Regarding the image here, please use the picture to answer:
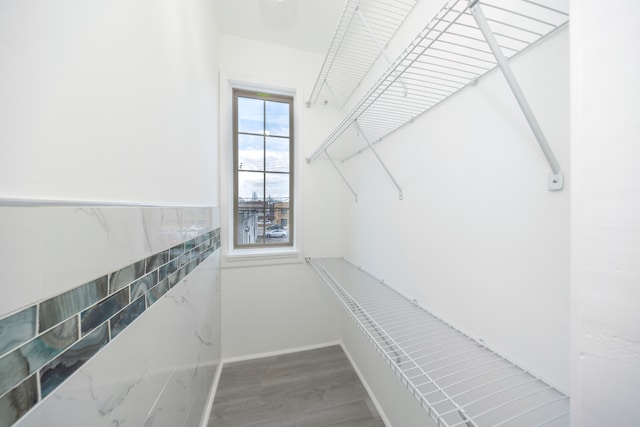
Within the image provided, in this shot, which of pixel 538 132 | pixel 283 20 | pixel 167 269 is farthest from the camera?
pixel 283 20

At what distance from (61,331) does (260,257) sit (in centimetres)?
141

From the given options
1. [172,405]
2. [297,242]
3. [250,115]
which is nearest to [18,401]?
[172,405]

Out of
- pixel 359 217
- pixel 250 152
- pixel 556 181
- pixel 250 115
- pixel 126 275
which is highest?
pixel 250 115

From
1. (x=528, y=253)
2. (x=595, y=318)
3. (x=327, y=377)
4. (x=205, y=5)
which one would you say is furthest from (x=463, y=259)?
(x=205, y=5)

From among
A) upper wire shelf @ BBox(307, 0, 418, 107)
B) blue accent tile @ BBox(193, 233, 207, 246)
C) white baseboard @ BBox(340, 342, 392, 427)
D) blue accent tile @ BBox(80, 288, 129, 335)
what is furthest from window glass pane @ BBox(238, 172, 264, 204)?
white baseboard @ BBox(340, 342, 392, 427)

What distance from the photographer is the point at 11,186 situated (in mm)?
314

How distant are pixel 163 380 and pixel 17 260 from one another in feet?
2.25

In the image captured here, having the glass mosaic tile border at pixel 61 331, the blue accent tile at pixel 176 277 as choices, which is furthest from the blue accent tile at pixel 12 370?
the blue accent tile at pixel 176 277

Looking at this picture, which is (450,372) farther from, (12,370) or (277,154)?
(277,154)

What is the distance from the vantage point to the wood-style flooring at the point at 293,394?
1263 mm

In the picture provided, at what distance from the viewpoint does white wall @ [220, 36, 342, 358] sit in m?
1.71

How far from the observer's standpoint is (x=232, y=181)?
1800mm

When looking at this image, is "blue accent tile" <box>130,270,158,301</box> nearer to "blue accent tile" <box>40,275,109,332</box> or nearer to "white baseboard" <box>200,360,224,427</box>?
"blue accent tile" <box>40,275,109,332</box>

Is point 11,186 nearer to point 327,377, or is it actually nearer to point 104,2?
point 104,2
